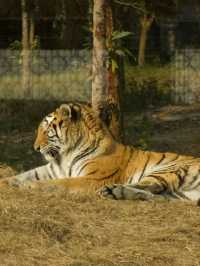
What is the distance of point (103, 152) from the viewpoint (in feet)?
24.5

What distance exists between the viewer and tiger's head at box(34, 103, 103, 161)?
759cm

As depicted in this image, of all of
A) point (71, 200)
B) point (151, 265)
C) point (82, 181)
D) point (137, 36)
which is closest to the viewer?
point (151, 265)

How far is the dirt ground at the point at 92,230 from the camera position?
504 centimetres

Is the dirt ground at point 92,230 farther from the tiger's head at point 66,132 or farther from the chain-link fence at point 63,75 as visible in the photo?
the chain-link fence at point 63,75

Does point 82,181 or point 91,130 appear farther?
point 91,130

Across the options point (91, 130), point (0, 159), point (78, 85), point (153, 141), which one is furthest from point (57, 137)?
point (78, 85)

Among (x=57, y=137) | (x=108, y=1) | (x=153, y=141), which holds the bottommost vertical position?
(x=153, y=141)

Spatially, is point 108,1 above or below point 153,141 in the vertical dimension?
above

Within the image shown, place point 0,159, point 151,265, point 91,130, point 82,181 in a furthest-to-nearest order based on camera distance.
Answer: point 0,159, point 91,130, point 82,181, point 151,265

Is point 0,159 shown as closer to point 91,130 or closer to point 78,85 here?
point 91,130

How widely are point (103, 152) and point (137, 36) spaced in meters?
17.0

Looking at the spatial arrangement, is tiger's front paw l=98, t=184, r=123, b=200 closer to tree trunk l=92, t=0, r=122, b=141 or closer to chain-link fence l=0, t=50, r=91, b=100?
tree trunk l=92, t=0, r=122, b=141

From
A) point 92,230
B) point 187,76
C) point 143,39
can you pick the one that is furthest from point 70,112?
point 143,39

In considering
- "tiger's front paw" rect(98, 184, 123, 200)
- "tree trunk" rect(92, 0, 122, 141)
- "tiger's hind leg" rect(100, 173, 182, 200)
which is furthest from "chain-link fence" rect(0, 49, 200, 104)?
"tiger's front paw" rect(98, 184, 123, 200)
